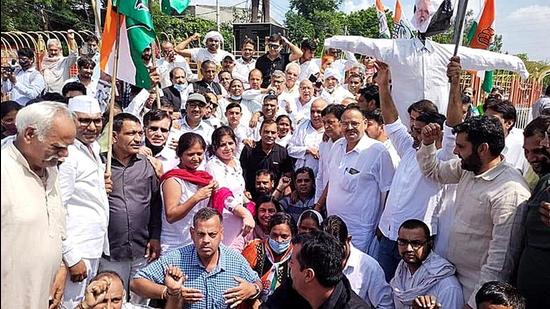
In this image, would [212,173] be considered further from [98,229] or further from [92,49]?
[92,49]

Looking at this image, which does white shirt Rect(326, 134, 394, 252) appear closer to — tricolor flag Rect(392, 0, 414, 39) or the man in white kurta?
the man in white kurta

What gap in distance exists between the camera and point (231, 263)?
3.42 metres

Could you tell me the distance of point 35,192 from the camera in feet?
6.46

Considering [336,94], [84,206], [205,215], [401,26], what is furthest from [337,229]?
[336,94]

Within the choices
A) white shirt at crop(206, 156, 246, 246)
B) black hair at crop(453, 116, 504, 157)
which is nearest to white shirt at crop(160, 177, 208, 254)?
white shirt at crop(206, 156, 246, 246)

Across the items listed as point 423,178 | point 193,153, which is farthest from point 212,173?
point 423,178

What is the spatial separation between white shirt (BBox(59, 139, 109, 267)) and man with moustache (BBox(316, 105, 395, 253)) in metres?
1.78

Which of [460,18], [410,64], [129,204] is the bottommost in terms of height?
[129,204]

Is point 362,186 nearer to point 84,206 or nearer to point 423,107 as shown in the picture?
point 423,107

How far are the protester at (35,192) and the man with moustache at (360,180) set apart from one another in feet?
8.21

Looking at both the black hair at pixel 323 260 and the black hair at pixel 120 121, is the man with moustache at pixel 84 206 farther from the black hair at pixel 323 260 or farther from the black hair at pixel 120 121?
the black hair at pixel 323 260

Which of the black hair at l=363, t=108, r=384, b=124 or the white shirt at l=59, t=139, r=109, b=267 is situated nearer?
the white shirt at l=59, t=139, r=109, b=267

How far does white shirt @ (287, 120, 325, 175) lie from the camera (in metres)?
5.23

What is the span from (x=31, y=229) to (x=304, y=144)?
3.60 m
